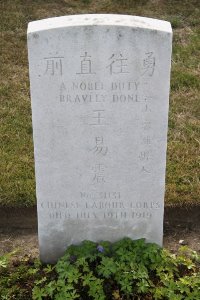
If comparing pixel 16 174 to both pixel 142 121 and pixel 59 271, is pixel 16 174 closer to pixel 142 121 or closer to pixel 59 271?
pixel 59 271

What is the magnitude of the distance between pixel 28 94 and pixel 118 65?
3.25 m

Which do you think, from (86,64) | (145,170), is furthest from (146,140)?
(86,64)

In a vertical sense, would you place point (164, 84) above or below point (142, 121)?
above

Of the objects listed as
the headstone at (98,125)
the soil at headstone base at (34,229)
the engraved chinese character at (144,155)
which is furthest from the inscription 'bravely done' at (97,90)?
the soil at headstone base at (34,229)

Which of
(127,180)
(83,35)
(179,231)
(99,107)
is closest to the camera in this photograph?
(83,35)

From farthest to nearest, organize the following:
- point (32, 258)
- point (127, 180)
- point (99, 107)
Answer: point (32, 258), point (127, 180), point (99, 107)

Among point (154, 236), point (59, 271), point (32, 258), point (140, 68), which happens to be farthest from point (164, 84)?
point (32, 258)

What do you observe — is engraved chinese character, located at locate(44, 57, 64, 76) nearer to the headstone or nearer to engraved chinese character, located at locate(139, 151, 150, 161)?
the headstone

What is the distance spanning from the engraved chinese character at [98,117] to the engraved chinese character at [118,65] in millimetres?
287

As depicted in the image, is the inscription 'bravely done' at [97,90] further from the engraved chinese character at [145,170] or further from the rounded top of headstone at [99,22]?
the engraved chinese character at [145,170]

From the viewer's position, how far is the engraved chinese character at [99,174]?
12.4 feet

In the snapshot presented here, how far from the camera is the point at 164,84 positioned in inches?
137

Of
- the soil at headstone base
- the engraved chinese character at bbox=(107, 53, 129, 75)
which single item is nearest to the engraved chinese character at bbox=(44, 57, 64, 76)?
the engraved chinese character at bbox=(107, 53, 129, 75)

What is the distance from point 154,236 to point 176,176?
118cm
